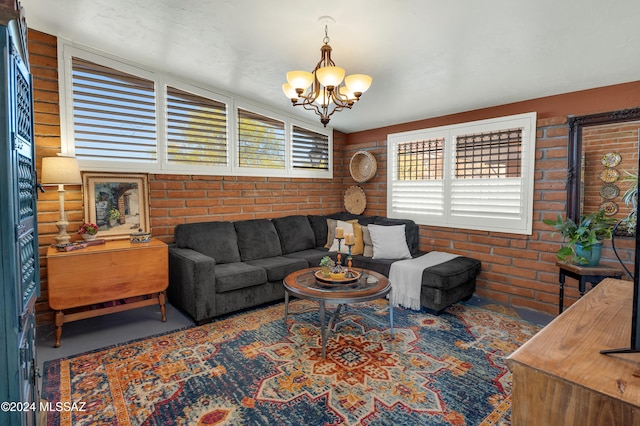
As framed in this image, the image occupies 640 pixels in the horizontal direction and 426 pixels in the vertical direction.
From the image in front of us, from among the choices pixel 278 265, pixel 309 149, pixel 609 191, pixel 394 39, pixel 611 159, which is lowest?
pixel 278 265

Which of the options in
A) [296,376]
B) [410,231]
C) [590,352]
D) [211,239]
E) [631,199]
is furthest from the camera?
[410,231]

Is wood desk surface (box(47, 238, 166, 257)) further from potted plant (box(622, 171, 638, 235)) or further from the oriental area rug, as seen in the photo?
potted plant (box(622, 171, 638, 235))

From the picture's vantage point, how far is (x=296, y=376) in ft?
7.20

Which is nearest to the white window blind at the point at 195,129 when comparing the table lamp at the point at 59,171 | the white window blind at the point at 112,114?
the white window blind at the point at 112,114

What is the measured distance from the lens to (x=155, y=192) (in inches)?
139

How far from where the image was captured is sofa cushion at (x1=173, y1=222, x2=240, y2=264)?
3566 millimetres

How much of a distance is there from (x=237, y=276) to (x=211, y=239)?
2.21ft

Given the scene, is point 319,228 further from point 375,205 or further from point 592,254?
point 592,254

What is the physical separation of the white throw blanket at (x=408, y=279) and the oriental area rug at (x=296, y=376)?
0.34m

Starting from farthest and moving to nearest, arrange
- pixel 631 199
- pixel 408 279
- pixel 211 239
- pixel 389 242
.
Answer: pixel 389 242, pixel 211 239, pixel 408 279, pixel 631 199

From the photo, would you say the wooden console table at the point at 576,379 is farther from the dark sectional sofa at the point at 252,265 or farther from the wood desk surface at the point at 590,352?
the dark sectional sofa at the point at 252,265

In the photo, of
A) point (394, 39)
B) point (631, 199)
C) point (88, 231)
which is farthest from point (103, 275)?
point (631, 199)

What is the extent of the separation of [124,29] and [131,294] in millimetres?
2234

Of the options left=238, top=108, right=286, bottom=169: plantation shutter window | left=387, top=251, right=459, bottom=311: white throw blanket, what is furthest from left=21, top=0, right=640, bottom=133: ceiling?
left=387, top=251, right=459, bottom=311: white throw blanket
